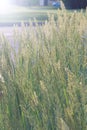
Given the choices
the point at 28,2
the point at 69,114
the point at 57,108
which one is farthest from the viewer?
the point at 28,2

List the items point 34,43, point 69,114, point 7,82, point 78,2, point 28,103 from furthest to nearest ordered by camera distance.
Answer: point 78,2, point 34,43, point 7,82, point 28,103, point 69,114

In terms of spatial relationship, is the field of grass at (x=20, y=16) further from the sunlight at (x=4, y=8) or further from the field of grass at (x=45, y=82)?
the field of grass at (x=45, y=82)

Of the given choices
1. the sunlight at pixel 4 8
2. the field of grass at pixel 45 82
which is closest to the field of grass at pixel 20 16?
the sunlight at pixel 4 8

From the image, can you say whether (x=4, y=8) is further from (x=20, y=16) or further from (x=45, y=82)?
(x=45, y=82)

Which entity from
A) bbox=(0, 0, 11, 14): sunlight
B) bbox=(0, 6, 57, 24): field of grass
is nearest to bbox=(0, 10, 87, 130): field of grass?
bbox=(0, 6, 57, 24): field of grass

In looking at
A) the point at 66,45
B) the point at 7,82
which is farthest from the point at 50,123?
the point at 66,45

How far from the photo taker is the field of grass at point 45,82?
229cm

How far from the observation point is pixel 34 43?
3600 mm

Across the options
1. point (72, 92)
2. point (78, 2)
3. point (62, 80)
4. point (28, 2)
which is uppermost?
point (72, 92)

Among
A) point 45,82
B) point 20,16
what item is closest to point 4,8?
point 20,16

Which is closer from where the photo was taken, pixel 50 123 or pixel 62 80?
pixel 50 123

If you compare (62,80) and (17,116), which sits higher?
(62,80)

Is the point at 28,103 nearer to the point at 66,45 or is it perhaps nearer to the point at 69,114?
the point at 69,114

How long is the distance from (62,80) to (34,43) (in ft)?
2.94
